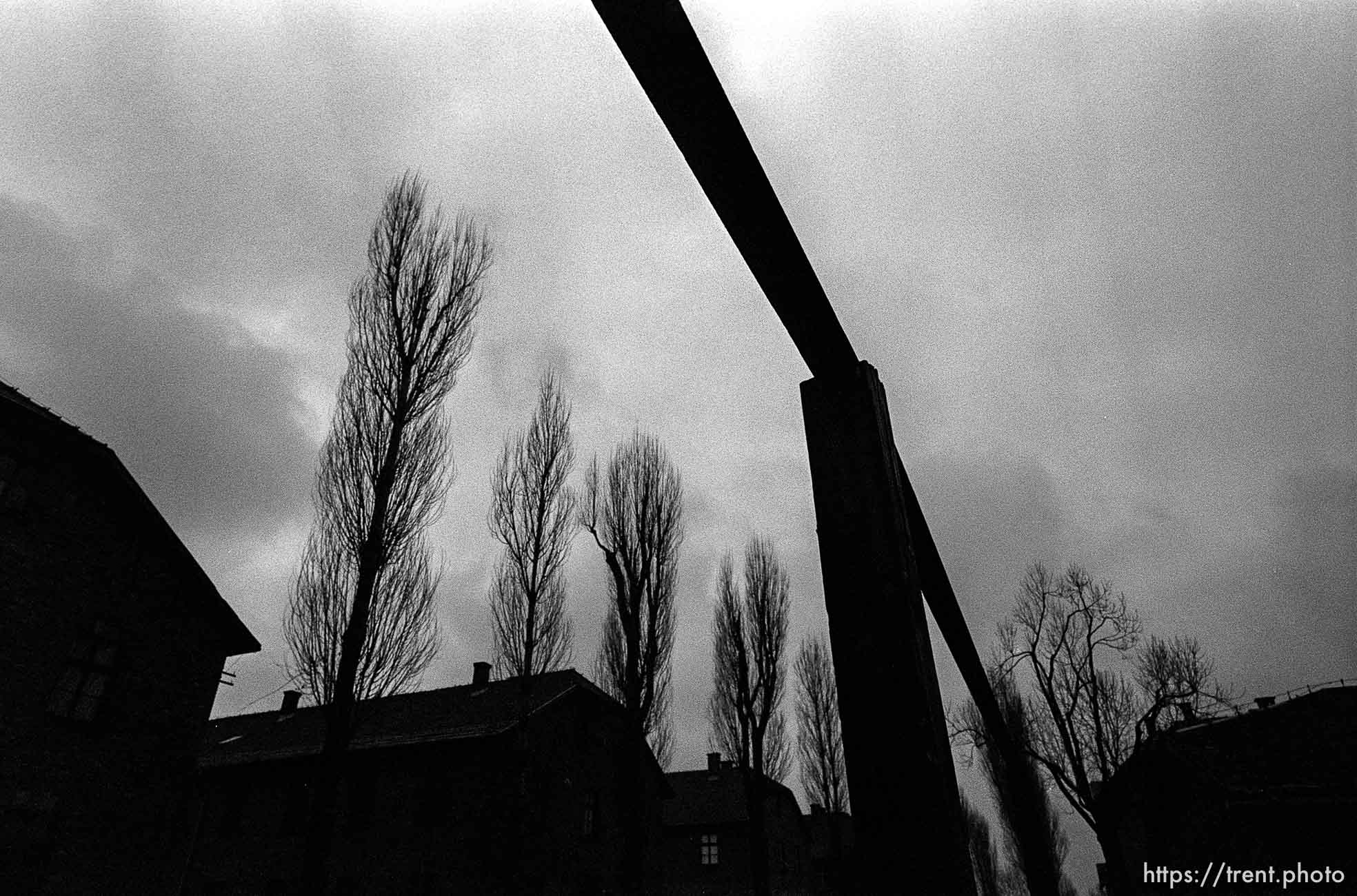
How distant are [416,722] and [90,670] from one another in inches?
374

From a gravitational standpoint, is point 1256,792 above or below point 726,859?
above

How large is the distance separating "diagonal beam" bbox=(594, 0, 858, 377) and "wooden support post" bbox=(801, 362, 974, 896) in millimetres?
181

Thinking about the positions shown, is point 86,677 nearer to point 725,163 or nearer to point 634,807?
point 634,807

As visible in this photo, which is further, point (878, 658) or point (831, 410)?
point (831, 410)

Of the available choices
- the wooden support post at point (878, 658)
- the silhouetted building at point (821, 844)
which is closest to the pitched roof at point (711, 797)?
the silhouetted building at point (821, 844)

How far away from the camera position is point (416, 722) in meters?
20.7

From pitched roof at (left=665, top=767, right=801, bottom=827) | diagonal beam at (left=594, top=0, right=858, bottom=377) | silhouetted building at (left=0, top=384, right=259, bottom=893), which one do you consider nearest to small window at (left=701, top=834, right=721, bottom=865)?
pitched roof at (left=665, top=767, right=801, bottom=827)

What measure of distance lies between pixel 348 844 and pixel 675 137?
849 inches

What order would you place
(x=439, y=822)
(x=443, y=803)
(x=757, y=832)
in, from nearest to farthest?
(x=439, y=822) → (x=443, y=803) → (x=757, y=832)

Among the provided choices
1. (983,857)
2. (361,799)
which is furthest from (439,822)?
(983,857)

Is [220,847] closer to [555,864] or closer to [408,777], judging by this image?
[408,777]

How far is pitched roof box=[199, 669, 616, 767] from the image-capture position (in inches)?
755

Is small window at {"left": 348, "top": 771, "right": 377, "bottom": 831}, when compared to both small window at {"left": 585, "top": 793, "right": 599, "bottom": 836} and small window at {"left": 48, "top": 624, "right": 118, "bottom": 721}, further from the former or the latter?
small window at {"left": 48, "top": 624, "right": 118, "bottom": 721}

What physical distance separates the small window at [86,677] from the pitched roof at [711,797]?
77.5ft
